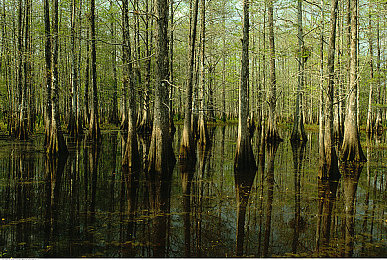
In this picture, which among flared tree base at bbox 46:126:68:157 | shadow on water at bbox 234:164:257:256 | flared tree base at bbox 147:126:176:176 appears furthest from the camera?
flared tree base at bbox 46:126:68:157

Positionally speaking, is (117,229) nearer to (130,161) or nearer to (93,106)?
(130,161)

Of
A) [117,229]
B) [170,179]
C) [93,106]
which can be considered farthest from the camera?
[93,106]

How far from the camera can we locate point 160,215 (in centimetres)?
481

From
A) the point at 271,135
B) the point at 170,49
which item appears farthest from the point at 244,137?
the point at 170,49

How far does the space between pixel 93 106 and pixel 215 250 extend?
13.0m

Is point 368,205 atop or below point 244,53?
below

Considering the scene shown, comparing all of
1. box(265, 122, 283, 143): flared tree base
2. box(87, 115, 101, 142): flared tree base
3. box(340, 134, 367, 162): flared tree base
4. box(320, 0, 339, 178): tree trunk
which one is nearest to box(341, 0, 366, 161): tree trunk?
box(340, 134, 367, 162): flared tree base

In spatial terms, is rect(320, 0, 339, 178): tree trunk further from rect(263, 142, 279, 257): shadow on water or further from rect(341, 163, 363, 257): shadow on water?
rect(263, 142, 279, 257): shadow on water

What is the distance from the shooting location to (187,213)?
4.94m

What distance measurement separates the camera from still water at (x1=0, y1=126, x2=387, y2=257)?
366 cm

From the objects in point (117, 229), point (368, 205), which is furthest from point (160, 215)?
point (368, 205)

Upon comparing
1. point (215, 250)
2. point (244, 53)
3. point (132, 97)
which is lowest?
point (215, 250)

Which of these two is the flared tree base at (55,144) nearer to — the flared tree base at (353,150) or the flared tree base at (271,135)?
the flared tree base at (353,150)

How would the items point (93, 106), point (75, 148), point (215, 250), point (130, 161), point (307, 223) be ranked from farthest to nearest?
point (93, 106), point (75, 148), point (130, 161), point (307, 223), point (215, 250)
